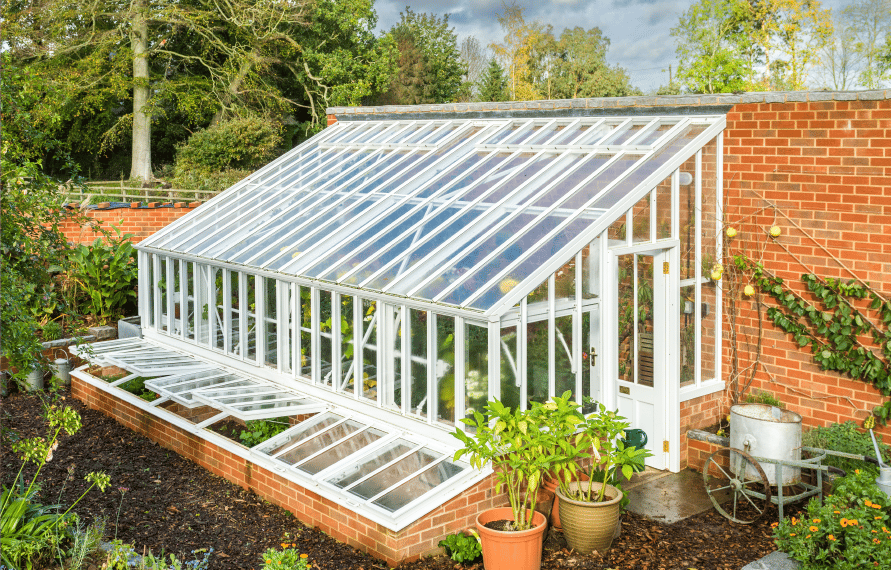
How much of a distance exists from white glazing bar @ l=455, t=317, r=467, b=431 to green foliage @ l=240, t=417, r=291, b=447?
2315mm

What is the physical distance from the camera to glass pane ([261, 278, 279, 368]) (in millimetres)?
9094

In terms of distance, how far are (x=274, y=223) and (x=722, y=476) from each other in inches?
239

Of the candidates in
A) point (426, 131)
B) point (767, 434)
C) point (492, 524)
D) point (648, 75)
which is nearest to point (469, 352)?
point (492, 524)

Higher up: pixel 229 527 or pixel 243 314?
pixel 243 314

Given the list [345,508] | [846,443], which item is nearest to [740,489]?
[846,443]

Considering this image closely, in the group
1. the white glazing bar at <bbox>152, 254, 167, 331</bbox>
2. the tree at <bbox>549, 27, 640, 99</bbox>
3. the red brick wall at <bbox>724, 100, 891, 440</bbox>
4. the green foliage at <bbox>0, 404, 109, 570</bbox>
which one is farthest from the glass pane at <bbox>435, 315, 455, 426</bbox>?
the tree at <bbox>549, 27, 640, 99</bbox>

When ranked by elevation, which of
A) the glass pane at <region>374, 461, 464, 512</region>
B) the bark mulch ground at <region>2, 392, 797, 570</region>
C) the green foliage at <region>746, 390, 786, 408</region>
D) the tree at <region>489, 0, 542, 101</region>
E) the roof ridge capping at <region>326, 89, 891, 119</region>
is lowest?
the bark mulch ground at <region>2, 392, 797, 570</region>

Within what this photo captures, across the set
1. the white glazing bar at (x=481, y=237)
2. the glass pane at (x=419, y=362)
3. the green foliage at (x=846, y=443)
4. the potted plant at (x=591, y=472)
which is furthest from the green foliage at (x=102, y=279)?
the green foliage at (x=846, y=443)

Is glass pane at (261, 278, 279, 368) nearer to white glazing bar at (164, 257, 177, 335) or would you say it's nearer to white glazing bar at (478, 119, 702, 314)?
white glazing bar at (164, 257, 177, 335)

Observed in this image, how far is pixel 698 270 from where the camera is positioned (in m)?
8.00

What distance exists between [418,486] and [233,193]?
22.8 feet

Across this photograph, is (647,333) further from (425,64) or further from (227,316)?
(425,64)

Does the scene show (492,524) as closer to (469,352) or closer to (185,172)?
(469,352)

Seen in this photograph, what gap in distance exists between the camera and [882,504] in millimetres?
5738
